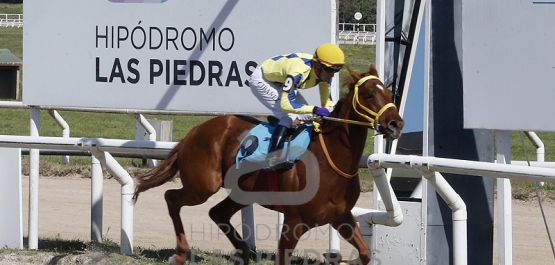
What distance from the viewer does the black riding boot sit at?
4.78m

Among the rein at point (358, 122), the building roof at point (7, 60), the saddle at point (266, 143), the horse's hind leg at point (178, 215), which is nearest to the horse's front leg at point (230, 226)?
the horse's hind leg at point (178, 215)

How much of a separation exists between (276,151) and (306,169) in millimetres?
207

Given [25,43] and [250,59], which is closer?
[250,59]

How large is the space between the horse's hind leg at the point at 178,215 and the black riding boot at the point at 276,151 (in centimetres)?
63

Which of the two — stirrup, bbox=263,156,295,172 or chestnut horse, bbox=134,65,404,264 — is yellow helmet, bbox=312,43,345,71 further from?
stirrup, bbox=263,156,295,172

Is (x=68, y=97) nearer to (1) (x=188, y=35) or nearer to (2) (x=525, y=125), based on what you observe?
(1) (x=188, y=35)

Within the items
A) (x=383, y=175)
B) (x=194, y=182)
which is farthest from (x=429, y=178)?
(x=194, y=182)

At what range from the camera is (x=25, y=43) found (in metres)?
6.32

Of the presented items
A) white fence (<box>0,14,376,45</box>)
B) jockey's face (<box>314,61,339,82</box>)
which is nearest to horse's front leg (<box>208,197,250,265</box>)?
jockey's face (<box>314,61,339,82</box>)

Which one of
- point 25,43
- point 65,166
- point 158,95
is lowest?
point 65,166

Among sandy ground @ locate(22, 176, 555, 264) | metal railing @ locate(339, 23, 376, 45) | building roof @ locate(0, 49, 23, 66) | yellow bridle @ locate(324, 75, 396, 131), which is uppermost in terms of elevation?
metal railing @ locate(339, 23, 376, 45)

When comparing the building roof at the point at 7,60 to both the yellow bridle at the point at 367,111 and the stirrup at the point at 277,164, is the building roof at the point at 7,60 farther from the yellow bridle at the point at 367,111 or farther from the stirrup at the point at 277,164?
the yellow bridle at the point at 367,111

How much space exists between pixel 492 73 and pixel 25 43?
3.62m

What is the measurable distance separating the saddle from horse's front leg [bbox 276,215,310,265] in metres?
0.35
